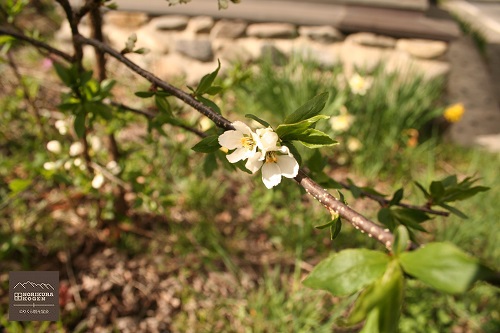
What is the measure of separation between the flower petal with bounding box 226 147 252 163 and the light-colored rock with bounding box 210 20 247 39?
2.87m

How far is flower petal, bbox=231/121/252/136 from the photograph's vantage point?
72cm

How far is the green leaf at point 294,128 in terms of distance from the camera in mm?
680

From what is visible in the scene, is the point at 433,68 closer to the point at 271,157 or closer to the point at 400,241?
the point at 271,157

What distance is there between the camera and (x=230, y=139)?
734 millimetres

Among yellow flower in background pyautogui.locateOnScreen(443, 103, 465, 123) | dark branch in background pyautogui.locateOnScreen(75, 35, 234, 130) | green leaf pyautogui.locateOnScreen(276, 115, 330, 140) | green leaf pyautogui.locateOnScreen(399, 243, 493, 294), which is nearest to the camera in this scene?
green leaf pyautogui.locateOnScreen(399, 243, 493, 294)

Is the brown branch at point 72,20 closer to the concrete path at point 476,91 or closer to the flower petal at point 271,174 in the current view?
the flower petal at point 271,174

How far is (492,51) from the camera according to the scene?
19.1 ft

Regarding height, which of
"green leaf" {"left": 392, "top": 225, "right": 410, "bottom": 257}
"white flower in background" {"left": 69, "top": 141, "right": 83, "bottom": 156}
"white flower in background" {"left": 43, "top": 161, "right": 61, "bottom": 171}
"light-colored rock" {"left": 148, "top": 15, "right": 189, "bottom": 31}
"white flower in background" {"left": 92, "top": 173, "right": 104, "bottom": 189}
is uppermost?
"green leaf" {"left": 392, "top": 225, "right": 410, "bottom": 257}

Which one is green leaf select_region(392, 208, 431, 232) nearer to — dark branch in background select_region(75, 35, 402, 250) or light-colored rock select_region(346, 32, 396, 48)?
dark branch in background select_region(75, 35, 402, 250)

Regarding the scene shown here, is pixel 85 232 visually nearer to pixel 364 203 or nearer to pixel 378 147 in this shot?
pixel 364 203

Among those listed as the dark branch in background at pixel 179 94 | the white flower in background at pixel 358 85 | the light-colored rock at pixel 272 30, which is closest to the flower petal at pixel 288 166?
the dark branch in background at pixel 179 94

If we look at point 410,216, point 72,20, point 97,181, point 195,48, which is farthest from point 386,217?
point 195,48

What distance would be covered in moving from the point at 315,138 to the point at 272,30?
2891 mm

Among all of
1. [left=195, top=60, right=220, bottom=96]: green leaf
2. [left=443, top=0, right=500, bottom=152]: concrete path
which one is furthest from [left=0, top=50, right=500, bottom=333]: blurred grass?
[left=195, top=60, right=220, bottom=96]: green leaf
